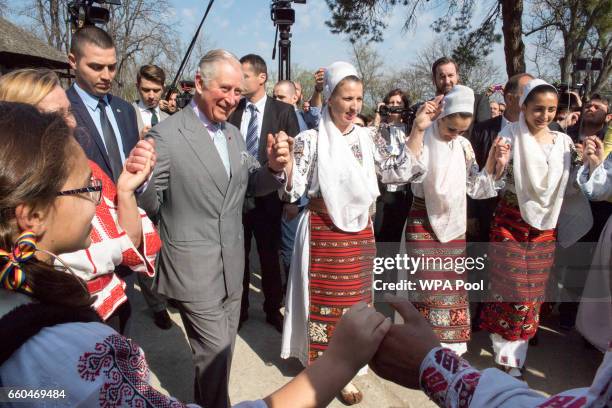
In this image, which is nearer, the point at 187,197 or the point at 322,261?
the point at 187,197

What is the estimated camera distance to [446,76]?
3.81 m

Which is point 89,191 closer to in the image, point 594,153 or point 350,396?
point 350,396

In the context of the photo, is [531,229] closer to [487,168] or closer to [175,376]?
[487,168]

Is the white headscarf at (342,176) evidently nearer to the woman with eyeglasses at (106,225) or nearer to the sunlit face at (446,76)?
the woman with eyeglasses at (106,225)

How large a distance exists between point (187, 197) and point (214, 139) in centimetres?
36

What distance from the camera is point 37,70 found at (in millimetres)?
1757

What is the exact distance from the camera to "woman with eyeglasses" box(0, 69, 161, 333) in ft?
5.04

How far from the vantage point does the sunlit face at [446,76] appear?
12.5ft

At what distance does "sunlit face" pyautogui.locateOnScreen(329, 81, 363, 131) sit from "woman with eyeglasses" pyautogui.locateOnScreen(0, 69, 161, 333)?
52.2 inches

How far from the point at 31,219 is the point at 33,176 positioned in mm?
94

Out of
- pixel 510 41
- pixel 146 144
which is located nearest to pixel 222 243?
pixel 146 144

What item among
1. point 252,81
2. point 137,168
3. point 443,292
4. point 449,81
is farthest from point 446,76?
point 137,168

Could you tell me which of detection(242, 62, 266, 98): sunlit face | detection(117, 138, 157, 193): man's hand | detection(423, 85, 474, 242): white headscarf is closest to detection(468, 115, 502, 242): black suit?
detection(423, 85, 474, 242): white headscarf

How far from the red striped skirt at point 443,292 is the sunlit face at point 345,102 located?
0.82m
